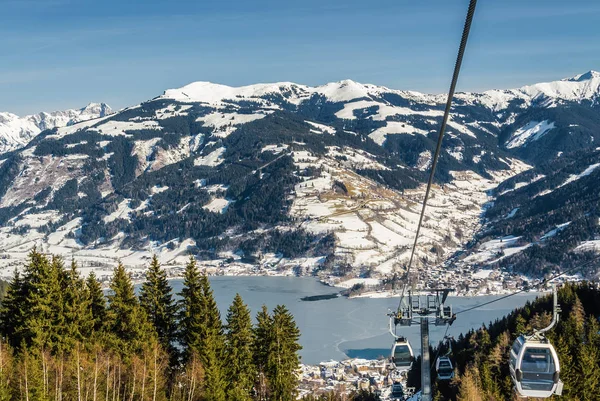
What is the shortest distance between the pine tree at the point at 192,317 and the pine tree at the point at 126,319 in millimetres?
1575

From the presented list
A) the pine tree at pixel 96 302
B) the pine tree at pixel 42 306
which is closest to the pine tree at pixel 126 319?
the pine tree at pixel 96 302

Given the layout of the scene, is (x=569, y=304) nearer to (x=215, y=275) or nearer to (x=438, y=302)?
(x=438, y=302)

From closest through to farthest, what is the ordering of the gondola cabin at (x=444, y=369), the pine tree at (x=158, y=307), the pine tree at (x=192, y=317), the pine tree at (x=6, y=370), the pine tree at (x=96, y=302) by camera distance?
the pine tree at (x=6, y=370) < the gondola cabin at (x=444, y=369) < the pine tree at (x=192, y=317) < the pine tree at (x=96, y=302) < the pine tree at (x=158, y=307)

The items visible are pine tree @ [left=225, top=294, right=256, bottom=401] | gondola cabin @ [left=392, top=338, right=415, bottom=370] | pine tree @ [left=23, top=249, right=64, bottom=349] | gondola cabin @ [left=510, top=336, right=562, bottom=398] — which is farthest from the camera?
pine tree @ [left=225, top=294, right=256, bottom=401]

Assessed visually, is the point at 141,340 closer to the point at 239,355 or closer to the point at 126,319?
the point at 126,319

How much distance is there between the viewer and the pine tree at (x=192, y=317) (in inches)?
1144

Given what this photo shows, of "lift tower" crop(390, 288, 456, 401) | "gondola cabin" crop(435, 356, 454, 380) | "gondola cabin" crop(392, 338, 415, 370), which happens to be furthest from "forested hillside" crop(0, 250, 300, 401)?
"lift tower" crop(390, 288, 456, 401)

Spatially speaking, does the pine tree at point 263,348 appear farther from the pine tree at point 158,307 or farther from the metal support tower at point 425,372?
the metal support tower at point 425,372

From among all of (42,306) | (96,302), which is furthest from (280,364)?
(42,306)

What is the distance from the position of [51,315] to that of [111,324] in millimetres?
2630

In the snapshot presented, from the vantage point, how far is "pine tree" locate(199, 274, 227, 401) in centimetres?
2783

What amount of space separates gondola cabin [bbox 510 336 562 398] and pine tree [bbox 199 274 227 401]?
53.4 feet

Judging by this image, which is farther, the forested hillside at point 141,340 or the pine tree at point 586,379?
the pine tree at point 586,379

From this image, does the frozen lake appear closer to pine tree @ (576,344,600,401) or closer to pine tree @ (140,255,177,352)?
pine tree @ (576,344,600,401)
